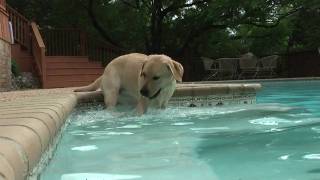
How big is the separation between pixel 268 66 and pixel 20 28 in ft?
29.1

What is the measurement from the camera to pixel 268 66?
1897 cm

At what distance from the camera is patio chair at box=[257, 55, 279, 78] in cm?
1888

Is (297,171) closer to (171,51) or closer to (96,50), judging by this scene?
(96,50)

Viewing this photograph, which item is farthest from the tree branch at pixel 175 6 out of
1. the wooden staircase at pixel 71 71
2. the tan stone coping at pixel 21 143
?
the tan stone coping at pixel 21 143

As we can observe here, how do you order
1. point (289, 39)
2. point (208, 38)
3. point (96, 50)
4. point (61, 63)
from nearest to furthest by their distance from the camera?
point (61, 63)
point (96, 50)
point (208, 38)
point (289, 39)

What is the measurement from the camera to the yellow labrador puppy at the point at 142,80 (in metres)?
5.34

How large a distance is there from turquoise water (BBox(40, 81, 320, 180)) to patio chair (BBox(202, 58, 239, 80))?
13.0m

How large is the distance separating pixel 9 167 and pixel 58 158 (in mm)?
1854

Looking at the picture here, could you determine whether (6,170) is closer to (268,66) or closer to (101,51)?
(101,51)

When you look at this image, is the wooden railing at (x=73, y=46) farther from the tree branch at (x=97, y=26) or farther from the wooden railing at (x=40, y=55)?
the wooden railing at (x=40, y=55)

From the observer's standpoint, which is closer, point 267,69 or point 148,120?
point 148,120

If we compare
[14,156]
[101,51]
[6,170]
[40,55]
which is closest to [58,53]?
[101,51]

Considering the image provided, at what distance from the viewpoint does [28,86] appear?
1345 centimetres

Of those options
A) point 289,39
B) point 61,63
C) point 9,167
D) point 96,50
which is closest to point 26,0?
point 96,50
